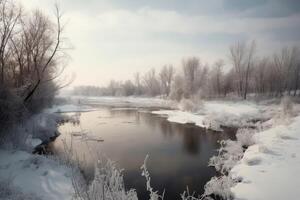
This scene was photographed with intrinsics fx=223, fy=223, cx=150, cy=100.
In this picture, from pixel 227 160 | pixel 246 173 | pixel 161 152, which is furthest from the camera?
pixel 161 152

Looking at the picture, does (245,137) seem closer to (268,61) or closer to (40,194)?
(40,194)

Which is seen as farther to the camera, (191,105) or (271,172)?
(191,105)

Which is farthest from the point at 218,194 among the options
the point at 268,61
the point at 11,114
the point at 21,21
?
the point at 268,61

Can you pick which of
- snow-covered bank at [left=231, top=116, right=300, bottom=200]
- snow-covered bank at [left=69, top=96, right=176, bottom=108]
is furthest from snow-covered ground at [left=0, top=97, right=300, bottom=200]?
snow-covered bank at [left=69, top=96, right=176, bottom=108]

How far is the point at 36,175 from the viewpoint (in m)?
7.67

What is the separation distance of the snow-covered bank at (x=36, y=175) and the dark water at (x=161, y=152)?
4.09ft

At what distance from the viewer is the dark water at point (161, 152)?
337 inches

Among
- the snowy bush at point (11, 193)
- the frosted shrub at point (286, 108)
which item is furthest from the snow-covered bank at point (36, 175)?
the frosted shrub at point (286, 108)

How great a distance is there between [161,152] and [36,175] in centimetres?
667

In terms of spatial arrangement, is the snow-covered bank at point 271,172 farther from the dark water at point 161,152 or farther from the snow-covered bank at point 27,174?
the snow-covered bank at point 27,174

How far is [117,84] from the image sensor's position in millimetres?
100562

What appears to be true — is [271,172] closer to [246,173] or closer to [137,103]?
[246,173]

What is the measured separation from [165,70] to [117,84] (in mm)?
36629

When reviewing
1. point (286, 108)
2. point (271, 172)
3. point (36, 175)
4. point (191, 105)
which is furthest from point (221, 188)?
point (191, 105)
